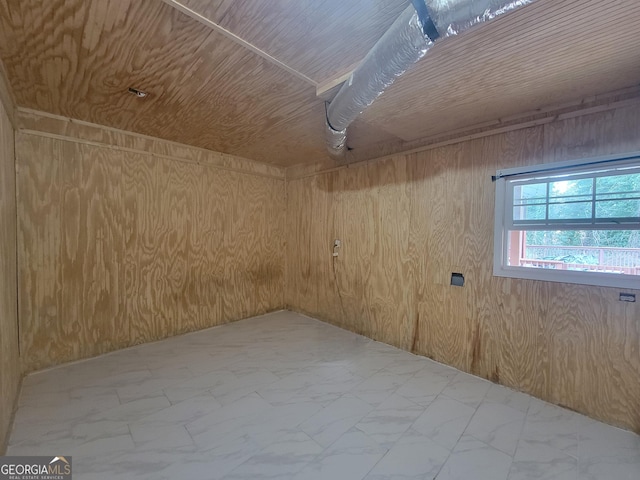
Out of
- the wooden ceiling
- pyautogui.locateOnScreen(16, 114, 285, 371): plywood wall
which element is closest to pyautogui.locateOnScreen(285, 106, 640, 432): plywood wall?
the wooden ceiling

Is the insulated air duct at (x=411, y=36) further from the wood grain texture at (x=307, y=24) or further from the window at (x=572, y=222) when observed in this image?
the window at (x=572, y=222)

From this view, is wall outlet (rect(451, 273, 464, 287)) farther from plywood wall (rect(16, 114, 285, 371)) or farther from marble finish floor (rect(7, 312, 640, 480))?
plywood wall (rect(16, 114, 285, 371))

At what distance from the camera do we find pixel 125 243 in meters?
2.65

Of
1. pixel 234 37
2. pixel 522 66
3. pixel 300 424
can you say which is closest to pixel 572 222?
pixel 522 66

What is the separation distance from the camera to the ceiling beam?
115 centimetres

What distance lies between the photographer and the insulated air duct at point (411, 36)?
0.95 meters

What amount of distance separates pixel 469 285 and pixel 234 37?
2.42 meters

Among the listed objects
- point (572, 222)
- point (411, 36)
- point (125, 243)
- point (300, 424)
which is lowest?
point (300, 424)

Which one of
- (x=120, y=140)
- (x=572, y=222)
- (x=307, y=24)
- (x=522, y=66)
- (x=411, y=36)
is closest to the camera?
(x=411, y=36)

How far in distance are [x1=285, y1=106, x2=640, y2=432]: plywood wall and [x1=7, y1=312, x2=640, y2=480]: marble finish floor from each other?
0.22m

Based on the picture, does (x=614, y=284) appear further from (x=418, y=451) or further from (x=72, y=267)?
(x=72, y=267)

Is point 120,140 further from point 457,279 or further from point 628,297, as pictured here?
point 628,297

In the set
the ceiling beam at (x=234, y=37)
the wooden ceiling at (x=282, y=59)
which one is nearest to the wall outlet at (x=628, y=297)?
the wooden ceiling at (x=282, y=59)

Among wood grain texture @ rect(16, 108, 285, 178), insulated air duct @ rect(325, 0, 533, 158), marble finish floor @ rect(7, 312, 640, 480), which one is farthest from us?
wood grain texture @ rect(16, 108, 285, 178)
